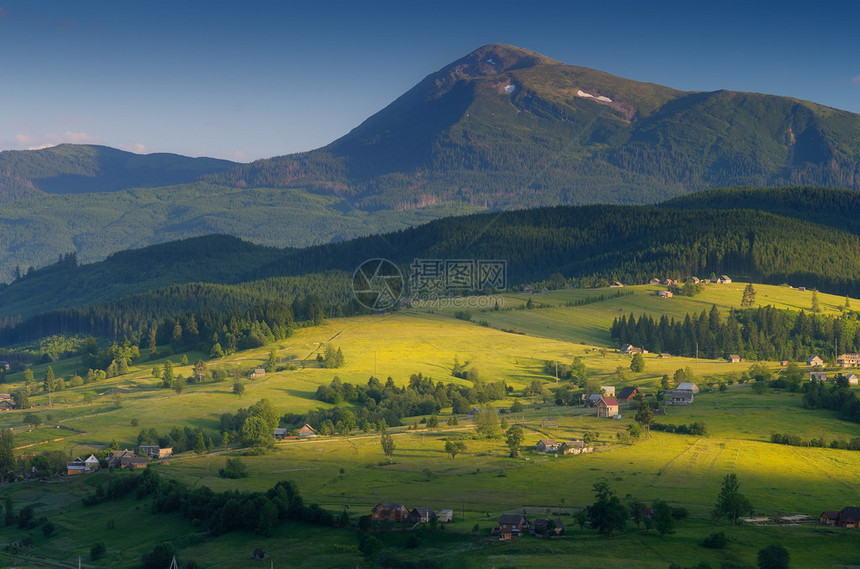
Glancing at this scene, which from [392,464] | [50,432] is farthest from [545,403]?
[50,432]

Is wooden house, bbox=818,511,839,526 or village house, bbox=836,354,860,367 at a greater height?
village house, bbox=836,354,860,367

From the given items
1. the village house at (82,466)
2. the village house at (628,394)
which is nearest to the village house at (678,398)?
the village house at (628,394)

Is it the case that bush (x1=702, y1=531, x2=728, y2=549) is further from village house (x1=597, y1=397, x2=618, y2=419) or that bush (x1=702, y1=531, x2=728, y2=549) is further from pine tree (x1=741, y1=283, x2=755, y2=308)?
pine tree (x1=741, y1=283, x2=755, y2=308)

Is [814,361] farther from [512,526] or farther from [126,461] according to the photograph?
[126,461]

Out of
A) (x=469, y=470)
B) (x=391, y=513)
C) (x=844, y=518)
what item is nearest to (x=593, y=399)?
(x=469, y=470)

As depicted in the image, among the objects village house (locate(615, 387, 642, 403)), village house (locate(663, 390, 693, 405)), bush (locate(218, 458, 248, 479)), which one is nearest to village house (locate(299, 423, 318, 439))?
bush (locate(218, 458, 248, 479))

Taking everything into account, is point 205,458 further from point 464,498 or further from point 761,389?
point 761,389
